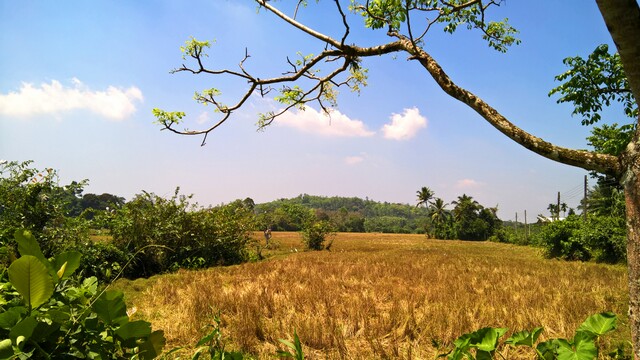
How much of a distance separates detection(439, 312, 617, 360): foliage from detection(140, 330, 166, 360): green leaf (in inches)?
41.5

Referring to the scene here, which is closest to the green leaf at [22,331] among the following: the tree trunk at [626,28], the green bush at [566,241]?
the tree trunk at [626,28]

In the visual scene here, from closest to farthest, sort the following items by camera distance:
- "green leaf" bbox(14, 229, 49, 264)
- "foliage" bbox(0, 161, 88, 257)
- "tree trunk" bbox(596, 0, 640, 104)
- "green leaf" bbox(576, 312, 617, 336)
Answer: "green leaf" bbox(14, 229, 49, 264) → "green leaf" bbox(576, 312, 617, 336) → "tree trunk" bbox(596, 0, 640, 104) → "foliage" bbox(0, 161, 88, 257)

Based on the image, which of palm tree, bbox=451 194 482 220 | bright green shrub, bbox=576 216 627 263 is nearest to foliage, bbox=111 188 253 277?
bright green shrub, bbox=576 216 627 263

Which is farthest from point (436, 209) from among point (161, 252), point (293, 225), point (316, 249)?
point (161, 252)

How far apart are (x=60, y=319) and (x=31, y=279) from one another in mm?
146

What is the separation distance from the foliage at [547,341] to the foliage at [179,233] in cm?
1100

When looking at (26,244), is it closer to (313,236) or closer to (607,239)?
(313,236)

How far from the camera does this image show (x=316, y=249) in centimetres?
2525

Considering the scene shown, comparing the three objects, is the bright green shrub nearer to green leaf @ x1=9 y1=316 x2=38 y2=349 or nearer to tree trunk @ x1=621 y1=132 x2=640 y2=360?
tree trunk @ x1=621 y1=132 x2=640 y2=360

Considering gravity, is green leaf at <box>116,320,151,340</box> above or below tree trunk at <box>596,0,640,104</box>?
below

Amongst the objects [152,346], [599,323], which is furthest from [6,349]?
[599,323]

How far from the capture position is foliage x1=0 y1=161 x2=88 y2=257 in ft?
31.9

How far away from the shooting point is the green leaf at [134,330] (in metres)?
0.85

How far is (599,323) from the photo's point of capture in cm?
155
